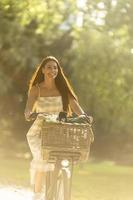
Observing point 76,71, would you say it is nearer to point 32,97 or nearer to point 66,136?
point 32,97

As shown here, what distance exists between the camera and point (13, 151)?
21.1 metres

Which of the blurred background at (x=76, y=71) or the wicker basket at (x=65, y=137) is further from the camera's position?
the blurred background at (x=76, y=71)

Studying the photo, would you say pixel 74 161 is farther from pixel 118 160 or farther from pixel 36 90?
pixel 118 160

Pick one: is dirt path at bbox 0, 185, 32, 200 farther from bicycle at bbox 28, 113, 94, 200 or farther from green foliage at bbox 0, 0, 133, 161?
green foliage at bbox 0, 0, 133, 161

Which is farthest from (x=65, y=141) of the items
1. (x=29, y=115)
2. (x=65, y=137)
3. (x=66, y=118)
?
(x=29, y=115)

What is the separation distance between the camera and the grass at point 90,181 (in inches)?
420

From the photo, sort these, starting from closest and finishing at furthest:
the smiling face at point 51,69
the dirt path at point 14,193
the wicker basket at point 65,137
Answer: the wicker basket at point 65,137
the smiling face at point 51,69
the dirt path at point 14,193

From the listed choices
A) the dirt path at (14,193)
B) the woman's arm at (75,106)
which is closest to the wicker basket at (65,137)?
the woman's arm at (75,106)

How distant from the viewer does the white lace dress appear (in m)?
5.96

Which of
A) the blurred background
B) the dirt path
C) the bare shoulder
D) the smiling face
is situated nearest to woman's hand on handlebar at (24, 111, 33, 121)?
the bare shoulder

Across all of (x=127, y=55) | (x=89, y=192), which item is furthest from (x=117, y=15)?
(x=89, y=192)

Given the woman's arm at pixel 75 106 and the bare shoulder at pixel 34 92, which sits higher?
the bare shoulder at pixel 34 92

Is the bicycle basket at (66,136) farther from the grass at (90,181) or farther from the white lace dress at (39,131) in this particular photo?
the grass at (90,181)

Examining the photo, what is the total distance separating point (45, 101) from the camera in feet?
19.9
